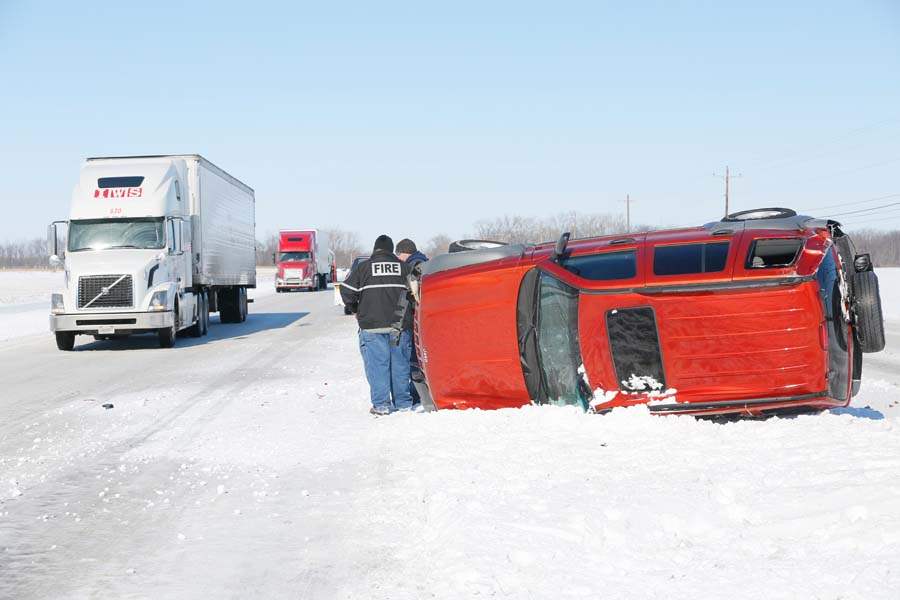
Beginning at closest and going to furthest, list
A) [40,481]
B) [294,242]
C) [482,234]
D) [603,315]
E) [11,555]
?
[11,555], [40,481], [603,315], [294,242], [482,234]

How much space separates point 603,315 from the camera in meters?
7.58

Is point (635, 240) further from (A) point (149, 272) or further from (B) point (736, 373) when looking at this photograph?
(A) point (149, 272)

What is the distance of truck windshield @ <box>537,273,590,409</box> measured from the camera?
7855 mm

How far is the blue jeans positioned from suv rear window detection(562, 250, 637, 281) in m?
2.42

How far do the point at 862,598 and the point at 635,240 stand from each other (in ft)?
14.4

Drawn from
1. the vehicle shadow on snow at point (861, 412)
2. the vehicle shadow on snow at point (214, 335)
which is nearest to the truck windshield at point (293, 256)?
the vehicle shadow on snow at point (214, 335)

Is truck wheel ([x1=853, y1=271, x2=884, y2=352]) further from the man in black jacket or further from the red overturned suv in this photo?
the man in black jacket

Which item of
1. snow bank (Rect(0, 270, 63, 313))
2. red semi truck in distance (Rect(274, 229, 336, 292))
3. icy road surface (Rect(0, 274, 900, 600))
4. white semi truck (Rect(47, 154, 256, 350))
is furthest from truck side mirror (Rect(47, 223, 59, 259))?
red semi truck in distance (Rect(274, 229, 336, 292))

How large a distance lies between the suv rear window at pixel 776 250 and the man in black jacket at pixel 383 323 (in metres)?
3.68

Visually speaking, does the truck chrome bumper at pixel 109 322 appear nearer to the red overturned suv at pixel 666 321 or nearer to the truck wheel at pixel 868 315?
the red overturned suv at pixel 666 321

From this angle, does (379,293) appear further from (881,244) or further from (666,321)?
(881,244)

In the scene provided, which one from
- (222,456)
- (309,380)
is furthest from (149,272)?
(222,456)

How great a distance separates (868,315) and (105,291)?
14.9 meters

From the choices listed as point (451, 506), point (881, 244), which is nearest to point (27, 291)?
point (451, 506)
